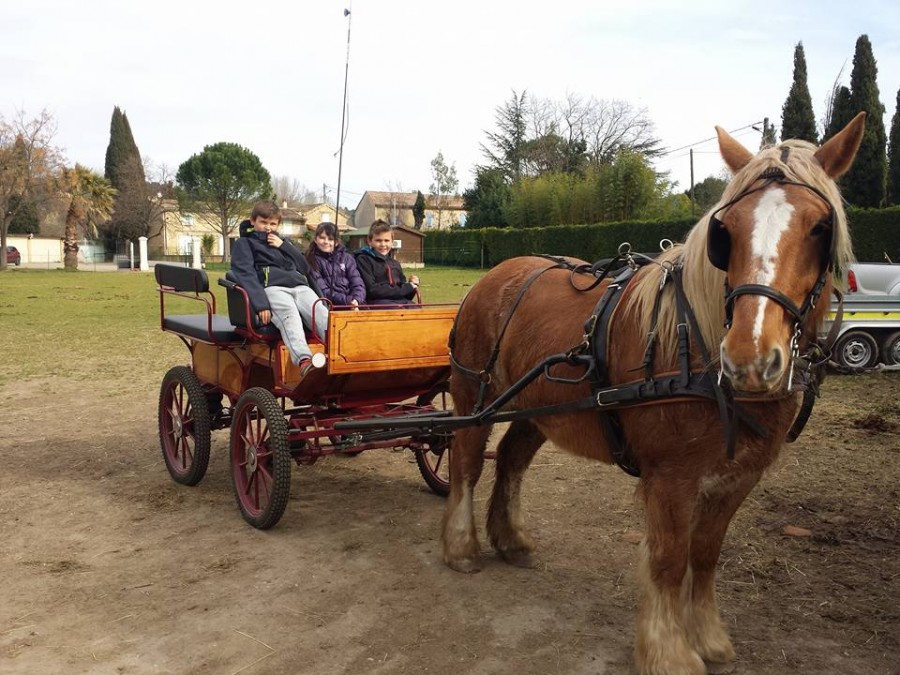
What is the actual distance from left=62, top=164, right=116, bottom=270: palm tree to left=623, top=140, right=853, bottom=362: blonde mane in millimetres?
47554

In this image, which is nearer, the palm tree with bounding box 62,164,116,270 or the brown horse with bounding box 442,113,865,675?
the brown horse with bounding box 442,113,865,675

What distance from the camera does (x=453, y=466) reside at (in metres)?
4.18

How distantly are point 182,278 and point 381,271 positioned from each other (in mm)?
1434

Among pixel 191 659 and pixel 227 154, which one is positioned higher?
pixel 227 154

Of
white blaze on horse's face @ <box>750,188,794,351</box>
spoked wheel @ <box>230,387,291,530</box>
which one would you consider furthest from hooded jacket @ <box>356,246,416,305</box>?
white blaze on horse's face @ <box>750,188,794,351</box>

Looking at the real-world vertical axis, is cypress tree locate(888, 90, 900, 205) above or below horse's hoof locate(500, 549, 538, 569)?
above

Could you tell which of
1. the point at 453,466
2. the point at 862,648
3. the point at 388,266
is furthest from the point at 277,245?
the point at 862,648

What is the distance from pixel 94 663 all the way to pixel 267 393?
1.89 metres

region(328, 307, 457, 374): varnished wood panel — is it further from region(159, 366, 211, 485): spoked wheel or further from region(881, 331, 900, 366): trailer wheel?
region(881, 331, 900, 366): trailer wheel

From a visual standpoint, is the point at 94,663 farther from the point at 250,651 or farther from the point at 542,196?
the point at 542,196

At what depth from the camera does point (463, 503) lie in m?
4.14

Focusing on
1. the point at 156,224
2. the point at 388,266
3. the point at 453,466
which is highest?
the point at 156,224

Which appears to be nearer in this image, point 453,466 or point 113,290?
point 453,466

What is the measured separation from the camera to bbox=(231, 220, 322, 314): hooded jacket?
4.80 metres
